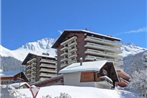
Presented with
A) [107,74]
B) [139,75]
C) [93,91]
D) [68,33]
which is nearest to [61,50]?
[68,33]

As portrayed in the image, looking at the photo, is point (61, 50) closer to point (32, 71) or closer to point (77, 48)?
point (77, 48)

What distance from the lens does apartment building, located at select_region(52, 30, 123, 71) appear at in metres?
101

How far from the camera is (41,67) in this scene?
412 ft

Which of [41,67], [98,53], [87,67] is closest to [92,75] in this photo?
[87,67]

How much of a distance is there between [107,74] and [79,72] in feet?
15.2

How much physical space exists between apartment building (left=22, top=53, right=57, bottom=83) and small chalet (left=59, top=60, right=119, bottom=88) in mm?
66224

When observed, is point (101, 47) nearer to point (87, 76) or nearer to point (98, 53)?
point (98, 53)

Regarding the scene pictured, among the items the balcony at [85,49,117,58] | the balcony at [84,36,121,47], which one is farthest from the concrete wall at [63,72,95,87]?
the balcony at [84,36,121,47]

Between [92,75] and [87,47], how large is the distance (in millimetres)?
45482

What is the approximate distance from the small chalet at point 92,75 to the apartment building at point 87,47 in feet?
129

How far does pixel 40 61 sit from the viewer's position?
125812 mm

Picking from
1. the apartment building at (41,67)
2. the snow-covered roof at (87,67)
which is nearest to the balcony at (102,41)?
the apartment building at (41,67)

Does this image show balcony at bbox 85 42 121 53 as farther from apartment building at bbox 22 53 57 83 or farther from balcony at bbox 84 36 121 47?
apartment building at bbox 22 53 57 83

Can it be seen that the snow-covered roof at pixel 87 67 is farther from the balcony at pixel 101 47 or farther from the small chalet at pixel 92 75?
the balcony at pixel 101 47
